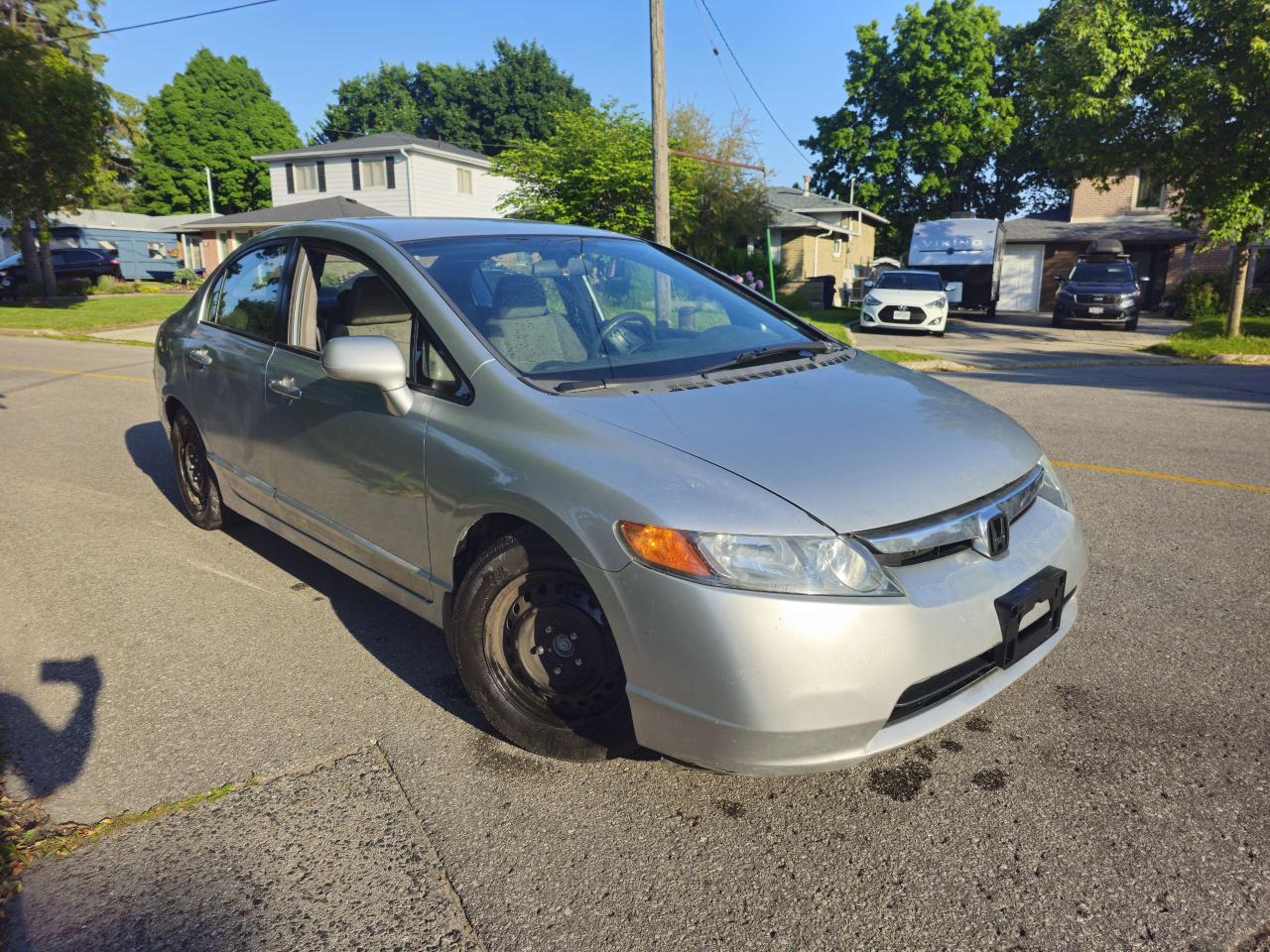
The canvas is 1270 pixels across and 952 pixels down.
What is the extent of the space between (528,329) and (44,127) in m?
23.1

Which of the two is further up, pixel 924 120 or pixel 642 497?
pixel 924 120

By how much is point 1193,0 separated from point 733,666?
19153mm

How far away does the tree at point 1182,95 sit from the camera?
1551cm

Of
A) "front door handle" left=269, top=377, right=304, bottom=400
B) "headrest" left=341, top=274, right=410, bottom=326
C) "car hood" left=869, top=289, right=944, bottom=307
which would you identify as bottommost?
"car hood" left=869, top=289, right=944, bottom=307

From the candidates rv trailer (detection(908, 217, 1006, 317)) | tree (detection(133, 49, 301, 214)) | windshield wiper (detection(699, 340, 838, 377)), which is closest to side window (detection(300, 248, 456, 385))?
windshield wiper (detection(699, 340, 838, 377))

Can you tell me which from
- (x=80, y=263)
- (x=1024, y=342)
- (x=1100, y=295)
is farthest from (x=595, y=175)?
(x=80, y=263)

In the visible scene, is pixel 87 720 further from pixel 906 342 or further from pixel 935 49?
pixel 935 49

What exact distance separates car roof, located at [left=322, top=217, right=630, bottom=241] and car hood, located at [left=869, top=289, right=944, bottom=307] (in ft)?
60.0

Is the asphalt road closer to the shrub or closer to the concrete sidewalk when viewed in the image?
the concrete sidewalk

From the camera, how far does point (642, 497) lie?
2377 millimetres

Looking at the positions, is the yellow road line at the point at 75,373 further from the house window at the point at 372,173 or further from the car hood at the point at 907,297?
the house window at the point at 372,173

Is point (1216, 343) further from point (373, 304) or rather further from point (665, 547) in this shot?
point (665, 547)

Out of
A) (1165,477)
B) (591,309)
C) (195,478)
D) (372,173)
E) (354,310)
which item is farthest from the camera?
(372,173)

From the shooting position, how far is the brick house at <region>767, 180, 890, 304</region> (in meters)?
34.6
